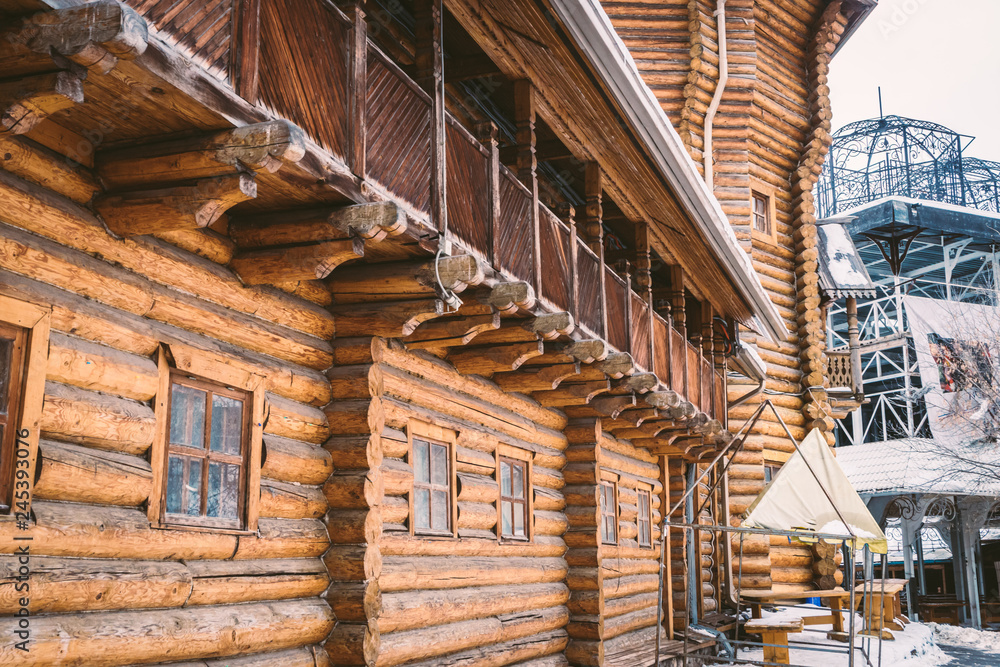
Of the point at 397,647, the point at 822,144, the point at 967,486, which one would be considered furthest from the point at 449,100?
the point at 967,486

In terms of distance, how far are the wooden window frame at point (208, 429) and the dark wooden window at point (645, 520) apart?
9796mm

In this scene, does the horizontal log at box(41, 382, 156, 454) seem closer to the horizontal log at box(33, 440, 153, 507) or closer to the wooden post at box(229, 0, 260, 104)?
the horizontal log at box(33, 440, 153, 507)

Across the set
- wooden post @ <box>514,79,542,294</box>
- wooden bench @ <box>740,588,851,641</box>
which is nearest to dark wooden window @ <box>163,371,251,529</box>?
wooden post @ <box>514,79,542,294</box>

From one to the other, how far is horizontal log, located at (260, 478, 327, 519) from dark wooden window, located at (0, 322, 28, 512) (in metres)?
2.03

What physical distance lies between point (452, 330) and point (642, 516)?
8581 millimetres

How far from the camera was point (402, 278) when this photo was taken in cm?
659

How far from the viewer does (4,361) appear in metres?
4.34

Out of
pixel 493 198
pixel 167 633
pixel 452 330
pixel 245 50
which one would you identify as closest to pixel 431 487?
pixel 452 330

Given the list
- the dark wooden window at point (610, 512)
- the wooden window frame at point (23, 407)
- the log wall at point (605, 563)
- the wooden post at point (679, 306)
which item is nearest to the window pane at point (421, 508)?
the log wall at point (605, 563)

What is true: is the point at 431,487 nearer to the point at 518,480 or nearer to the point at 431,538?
the point at 431,538

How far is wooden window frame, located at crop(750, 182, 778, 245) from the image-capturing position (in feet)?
68.5

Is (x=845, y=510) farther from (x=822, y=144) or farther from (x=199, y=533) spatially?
(x=822, y=144)

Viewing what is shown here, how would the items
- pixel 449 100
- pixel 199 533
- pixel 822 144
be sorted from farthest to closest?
pixel 822 144 < pixel 449 100 < pixel 199 533

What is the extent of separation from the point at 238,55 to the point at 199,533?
8.55 ft
